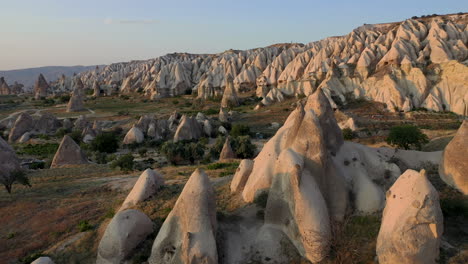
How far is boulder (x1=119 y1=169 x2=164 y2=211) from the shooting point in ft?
43.9

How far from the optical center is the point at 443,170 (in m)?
13.1

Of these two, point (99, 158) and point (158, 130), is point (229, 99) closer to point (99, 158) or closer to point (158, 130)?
point (158, 130)

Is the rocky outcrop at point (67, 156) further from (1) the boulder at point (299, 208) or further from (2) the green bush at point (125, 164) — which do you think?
(1) the boulder at point (299, 208)

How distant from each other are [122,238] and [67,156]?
17.5m

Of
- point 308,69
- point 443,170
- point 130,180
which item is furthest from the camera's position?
point 308,69

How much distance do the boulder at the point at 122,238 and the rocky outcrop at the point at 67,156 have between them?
1669cm

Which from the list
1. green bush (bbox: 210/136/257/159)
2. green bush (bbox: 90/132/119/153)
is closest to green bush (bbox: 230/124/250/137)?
green bush (bbox: 210/136/257/159)

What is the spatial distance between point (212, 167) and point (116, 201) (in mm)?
6695

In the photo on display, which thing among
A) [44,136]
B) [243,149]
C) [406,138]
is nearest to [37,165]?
[44,136]

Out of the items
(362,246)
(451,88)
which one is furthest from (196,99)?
(362,246)

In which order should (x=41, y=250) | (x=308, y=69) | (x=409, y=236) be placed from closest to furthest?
(x=409, y=236)
(x=41, y=250)
(x=308, y=69)

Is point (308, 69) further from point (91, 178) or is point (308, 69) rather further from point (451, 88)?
point (91, 178)

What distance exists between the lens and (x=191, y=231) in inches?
371

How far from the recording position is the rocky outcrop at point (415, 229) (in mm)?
8320
